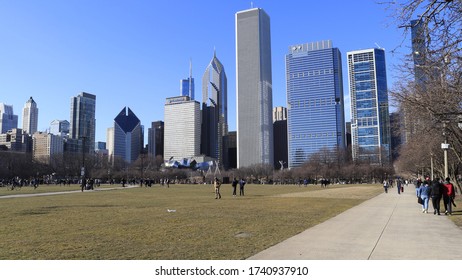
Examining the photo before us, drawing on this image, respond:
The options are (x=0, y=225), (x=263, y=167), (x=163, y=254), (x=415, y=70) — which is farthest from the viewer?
(x=263, y=167)

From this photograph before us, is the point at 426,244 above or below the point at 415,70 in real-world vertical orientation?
below

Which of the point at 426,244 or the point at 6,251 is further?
the point at 426,244

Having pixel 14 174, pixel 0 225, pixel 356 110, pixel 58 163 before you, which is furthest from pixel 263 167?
pixel 0 225

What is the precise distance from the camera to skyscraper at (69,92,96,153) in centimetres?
18077

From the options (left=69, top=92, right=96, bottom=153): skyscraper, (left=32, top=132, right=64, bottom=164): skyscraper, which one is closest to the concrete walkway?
(left=69, top=92, right=96, bottom=153): skyscraper

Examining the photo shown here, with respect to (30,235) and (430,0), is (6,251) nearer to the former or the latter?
(30,235)

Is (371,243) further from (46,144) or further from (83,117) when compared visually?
(83,117)

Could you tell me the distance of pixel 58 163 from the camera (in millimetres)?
132625

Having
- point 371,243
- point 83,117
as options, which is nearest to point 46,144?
point 83,117

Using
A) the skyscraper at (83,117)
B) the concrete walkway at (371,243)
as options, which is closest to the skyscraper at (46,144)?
the skyscraper at (83,117)

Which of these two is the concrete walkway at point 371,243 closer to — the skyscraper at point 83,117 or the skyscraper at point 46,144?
the skyscraper at point 83,117

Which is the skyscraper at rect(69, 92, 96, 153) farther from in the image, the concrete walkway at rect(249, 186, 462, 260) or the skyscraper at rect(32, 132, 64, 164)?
the concrete walkway at rect(249, 186, 462, 260)

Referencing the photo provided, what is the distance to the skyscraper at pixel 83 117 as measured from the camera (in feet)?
593

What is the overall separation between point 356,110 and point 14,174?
10093 centimetres
